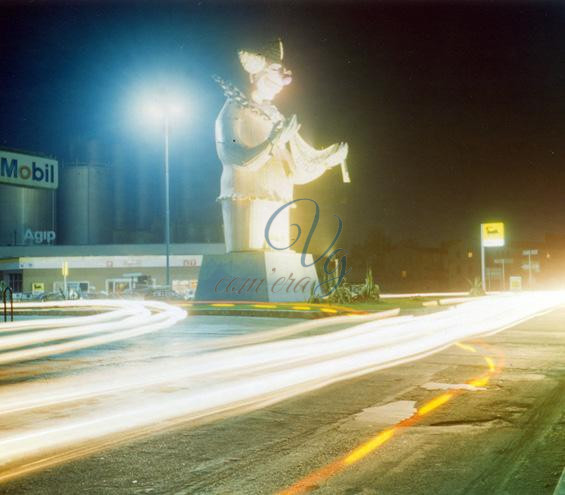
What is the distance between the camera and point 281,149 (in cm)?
3241

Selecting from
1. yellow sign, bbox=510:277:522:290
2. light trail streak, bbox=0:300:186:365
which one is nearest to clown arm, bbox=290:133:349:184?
light trail streak, bbox=0:300:186:365

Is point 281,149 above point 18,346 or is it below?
above

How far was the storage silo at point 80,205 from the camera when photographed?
70.6 m

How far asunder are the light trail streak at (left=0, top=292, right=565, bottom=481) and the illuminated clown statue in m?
14.4

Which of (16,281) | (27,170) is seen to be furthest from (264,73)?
(16,281)

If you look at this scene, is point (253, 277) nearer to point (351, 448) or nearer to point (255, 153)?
point (255, 153)

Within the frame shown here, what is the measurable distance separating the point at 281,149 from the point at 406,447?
2679cm

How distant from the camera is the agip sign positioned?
1318cm

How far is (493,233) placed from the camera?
5609 cm

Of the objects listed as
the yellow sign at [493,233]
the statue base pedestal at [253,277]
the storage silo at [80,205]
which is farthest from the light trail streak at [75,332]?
the storage silo at [80,205]

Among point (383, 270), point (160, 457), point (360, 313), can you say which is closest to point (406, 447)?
point (160, 457)

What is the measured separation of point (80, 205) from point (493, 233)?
1614 inches

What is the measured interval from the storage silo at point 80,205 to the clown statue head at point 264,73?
4342cm

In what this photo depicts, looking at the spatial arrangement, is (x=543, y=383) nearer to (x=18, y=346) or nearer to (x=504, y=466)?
(x=504, y=466)
